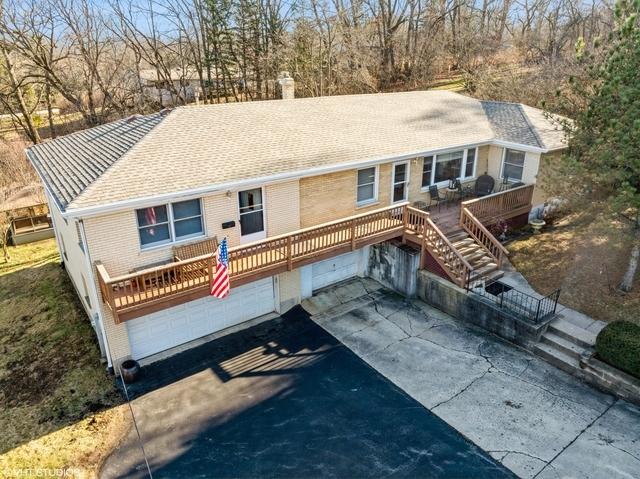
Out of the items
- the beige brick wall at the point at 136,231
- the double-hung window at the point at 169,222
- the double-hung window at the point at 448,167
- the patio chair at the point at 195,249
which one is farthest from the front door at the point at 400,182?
the double-hung window at the point at 169,222

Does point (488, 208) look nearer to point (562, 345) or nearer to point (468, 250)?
point (468, 250)

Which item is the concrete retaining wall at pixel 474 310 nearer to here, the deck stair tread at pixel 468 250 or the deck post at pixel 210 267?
the deck stair tread at pixel 468 250

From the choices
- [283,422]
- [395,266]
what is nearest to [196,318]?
[283,422]

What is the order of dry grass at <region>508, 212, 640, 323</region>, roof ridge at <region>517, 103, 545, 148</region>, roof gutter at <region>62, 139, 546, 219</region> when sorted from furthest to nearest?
roof ridge at <region>517, 103, 545, 148</region>
dry grass at <region>508, 212, 640, 323</region>
roof gutter at <region>62, 139, 546, 219</region>

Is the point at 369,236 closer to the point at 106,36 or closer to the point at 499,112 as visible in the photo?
the point at 499,112

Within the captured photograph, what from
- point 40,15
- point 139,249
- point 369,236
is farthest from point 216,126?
point 40,15

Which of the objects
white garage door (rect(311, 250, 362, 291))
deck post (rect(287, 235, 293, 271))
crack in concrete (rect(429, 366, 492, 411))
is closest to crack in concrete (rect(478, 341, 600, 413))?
crack in concrete (rect(429, 366, 492, 411))

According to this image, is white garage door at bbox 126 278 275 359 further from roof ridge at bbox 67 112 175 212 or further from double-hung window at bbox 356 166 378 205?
double-hung window at bbox 356 166 378 205
